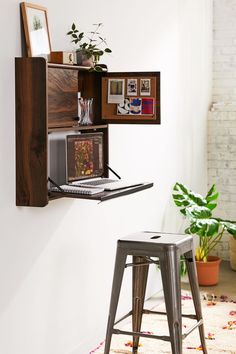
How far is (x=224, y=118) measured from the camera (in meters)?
6.43

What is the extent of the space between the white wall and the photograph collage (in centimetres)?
38

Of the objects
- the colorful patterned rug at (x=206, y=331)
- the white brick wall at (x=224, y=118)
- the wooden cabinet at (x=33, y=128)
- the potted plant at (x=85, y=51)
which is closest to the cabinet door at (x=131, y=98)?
the potted plant at (x=85, y=51)

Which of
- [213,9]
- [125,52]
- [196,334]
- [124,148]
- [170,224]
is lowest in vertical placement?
[196,334]

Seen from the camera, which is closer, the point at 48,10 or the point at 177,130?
the point at 48,10

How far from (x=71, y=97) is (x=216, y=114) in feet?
9.51

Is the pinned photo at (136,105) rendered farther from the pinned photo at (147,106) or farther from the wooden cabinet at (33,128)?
the wooden cabinet at (33,128)

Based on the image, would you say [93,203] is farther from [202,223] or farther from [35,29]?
[202,223]

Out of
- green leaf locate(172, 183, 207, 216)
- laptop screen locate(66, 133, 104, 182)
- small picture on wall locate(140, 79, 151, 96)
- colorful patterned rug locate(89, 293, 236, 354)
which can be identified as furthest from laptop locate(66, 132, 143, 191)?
green leaf locate(172, 183, 207, 216)

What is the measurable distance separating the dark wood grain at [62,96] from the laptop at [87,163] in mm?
105

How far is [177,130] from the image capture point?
5.68 meters

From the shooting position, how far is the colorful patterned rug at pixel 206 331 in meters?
4.25

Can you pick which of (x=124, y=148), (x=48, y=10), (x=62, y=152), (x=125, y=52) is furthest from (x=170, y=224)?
(x=48, y=10)

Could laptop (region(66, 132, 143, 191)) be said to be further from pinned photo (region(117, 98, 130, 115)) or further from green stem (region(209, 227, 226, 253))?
green stem (region(209, 227, 226, 253))

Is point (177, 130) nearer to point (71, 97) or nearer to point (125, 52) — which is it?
point (125, 52)
